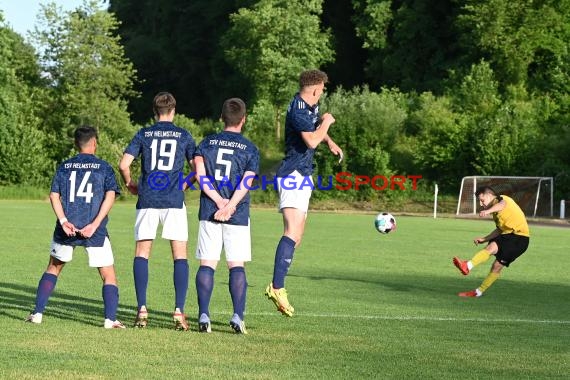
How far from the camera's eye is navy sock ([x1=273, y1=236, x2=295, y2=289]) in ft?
34.6

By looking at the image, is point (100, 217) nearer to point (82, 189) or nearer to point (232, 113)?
point (82, 189)

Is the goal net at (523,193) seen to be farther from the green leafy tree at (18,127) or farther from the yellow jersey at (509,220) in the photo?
the yellow jersey at (509,220)

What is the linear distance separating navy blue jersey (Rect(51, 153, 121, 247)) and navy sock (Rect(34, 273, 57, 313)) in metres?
0.36

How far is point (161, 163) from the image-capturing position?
33.0ft

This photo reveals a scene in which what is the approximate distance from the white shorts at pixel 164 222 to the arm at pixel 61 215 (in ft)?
1.99

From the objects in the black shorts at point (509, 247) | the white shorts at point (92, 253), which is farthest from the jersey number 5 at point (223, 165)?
the black shorts at point (509, 247)

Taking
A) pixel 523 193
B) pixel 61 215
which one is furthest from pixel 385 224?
pixel 523 193

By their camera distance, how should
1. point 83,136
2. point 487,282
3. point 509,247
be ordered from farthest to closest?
1. point 509,247
2. point 487,282
3. point 83,136

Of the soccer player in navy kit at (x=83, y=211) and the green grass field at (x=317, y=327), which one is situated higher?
the soccer player in navy kit at (x=83, y=211)

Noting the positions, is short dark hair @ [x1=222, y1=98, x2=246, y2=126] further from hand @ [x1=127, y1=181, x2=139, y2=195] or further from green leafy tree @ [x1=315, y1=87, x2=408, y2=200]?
green leafy tree @ [x1=315, y1=87, x2=408, y2=200]

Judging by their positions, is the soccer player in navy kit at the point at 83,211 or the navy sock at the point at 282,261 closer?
the soccer player in navy kit at the point at 83,211

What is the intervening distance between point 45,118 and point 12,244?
48.7m

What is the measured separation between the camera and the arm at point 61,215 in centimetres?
979

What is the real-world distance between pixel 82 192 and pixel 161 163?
2.43 feet
